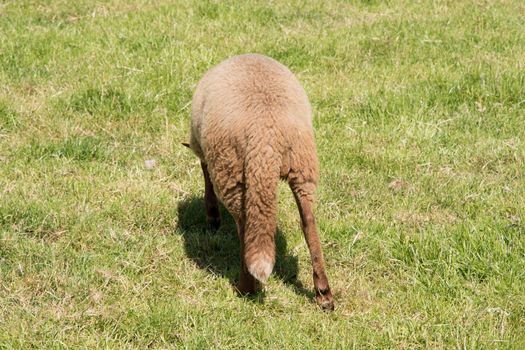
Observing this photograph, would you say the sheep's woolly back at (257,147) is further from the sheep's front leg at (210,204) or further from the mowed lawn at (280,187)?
the sheep's front leg at (210,204)

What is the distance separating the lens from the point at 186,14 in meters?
8.21

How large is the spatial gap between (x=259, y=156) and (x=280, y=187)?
63.9 inches

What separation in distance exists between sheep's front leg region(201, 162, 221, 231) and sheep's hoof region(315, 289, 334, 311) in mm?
1123

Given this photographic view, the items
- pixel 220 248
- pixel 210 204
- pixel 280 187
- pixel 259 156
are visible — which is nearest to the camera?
pixel 259 156

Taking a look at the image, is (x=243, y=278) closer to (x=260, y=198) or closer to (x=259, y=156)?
(x=260, y=198)

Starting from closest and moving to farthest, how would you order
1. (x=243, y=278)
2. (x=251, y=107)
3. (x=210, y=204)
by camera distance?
(x=251, y=107)
(x=243, y=278)
(x=210, y=204)

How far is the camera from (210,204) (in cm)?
480

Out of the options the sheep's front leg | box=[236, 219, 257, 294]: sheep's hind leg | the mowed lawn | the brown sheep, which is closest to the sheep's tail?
the brown sheep

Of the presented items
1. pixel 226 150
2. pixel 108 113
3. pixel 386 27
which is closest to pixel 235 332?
pixel 226 150

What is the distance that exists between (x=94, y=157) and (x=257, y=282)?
204 centimetres

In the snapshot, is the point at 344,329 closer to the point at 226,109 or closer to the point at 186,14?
the point at 226,109

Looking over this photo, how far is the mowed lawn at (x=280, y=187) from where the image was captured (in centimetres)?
383

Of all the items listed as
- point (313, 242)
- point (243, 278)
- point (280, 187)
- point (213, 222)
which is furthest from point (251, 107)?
point (280, 187)

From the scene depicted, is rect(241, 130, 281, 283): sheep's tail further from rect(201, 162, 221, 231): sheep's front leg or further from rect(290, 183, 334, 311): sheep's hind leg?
rect(201, 162, 221, 231): sheep's front leg
